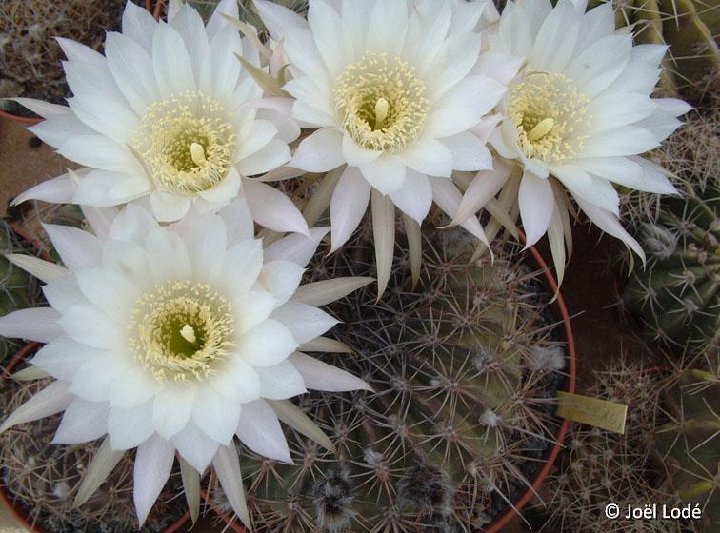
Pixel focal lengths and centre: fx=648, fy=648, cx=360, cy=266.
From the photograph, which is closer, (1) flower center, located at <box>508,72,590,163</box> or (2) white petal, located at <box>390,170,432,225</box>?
(2) white petal, located at <box>390,170,432,225</box>

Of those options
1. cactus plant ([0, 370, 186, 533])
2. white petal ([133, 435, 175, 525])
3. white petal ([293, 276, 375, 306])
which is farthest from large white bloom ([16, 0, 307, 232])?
cactus plant ([0, 370, 186, 533])

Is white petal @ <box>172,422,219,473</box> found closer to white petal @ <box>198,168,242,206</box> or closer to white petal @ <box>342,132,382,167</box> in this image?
white petal @ <box>198,168,242,206</box>

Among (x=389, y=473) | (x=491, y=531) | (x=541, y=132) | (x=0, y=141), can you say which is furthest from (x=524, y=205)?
(x=0, y=141)

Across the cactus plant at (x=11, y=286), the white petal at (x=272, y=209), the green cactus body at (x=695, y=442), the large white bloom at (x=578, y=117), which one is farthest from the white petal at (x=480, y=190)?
the cactus plant at (x=11, y=286)

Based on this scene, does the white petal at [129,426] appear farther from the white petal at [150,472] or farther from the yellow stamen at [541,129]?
the yellow stamen at [541,129]

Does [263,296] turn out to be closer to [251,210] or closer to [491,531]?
[251,210]

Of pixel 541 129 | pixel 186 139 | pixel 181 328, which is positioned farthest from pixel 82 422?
pixel 541 129

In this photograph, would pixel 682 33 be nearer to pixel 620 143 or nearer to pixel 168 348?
pixel 620 143
